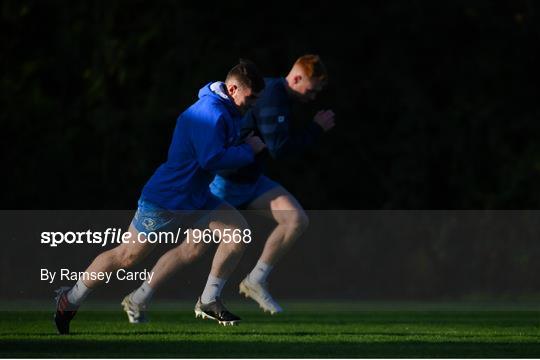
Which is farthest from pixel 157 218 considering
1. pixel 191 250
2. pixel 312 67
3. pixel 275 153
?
pixel 312 67

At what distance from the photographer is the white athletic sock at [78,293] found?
29.6 ft

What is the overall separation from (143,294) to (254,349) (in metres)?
1.78

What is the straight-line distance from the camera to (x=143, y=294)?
9.71 meters

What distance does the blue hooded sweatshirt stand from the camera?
9.01 meters

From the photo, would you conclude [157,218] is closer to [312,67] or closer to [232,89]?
[232,89]

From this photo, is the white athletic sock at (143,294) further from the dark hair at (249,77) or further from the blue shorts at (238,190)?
the dark hair at (249,77)

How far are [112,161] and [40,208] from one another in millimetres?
1277

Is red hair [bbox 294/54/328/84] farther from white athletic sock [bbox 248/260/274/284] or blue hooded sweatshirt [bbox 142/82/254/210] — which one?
blue hooded sweatshirt [bbox 142/82/254/210]

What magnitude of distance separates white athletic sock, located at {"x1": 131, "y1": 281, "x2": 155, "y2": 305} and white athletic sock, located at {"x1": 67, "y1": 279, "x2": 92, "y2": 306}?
687mm

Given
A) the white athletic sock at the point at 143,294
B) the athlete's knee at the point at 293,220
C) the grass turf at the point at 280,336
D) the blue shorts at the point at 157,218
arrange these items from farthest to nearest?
the athlete's knee at the point at 293,220 < the white athletic sock at the point at 143,294 < the blue shorts at the point at 157,218 < the grass turf at the point at 280,336

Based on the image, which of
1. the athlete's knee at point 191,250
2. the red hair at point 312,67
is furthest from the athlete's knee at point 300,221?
the athlete's knee at point 191,250

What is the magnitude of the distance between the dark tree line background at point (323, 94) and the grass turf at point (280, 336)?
21.9 feet

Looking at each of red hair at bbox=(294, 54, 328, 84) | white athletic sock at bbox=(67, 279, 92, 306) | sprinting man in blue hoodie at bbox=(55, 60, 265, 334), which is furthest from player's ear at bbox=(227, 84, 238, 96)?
red hair at bbox=(294, 54, 328, 84)

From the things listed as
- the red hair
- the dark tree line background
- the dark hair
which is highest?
the dark hair
